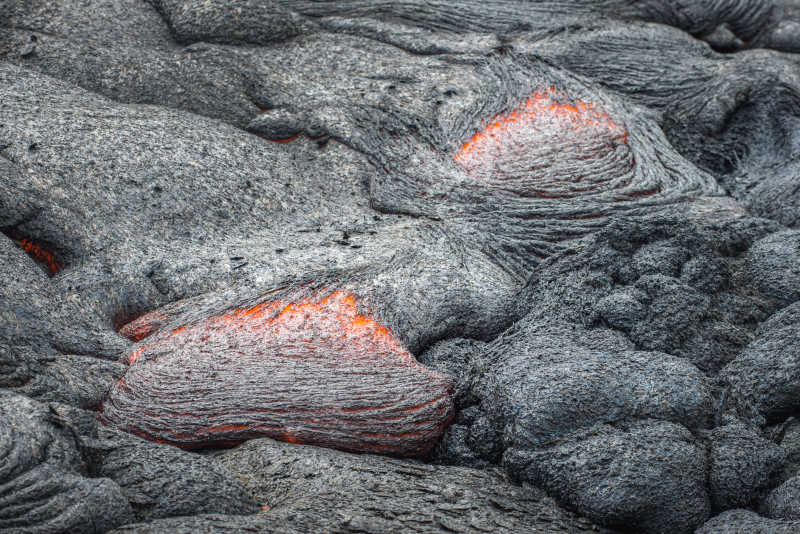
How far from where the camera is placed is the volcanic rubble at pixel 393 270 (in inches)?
174

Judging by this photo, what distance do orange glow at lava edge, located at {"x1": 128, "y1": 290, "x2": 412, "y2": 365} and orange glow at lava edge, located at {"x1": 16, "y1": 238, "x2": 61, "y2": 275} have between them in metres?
1.13

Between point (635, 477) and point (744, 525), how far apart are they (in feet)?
2.06

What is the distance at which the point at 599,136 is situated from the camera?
875cm

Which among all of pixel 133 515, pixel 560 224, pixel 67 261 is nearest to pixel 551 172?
pixel 560 224

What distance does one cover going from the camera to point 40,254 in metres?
6.16

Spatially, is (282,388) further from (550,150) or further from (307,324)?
(550,150)

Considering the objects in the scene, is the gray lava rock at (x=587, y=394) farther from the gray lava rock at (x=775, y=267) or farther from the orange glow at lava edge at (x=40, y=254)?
the orange glow at lava edge at (x=40, y=254)

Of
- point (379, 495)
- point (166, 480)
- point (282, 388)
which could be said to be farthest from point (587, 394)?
point (166, 480)

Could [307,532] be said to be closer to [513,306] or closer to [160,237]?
[513,306]

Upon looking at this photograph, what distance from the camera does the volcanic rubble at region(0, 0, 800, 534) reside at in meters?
4.43

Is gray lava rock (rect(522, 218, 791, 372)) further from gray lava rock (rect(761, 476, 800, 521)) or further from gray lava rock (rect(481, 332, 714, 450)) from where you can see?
gray lava rock (rect(761, 476, 800, 521))

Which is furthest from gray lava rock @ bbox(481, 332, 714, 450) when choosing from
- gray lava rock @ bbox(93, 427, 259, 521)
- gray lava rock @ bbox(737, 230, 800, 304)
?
gray lava rock @ bbox(93, 427, 259, 521)

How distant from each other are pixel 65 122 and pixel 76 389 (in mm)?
3133

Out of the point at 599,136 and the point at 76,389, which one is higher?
the point at 599,136
